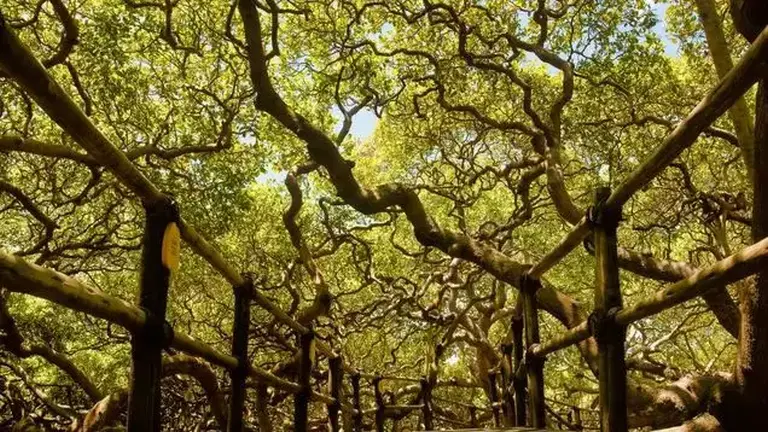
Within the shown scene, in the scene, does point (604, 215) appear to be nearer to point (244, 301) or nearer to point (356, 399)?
point (244, 301)

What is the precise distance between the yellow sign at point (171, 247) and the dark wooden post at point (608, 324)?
57.5 inches

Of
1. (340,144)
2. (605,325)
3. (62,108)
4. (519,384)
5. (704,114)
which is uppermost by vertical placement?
(340,144)

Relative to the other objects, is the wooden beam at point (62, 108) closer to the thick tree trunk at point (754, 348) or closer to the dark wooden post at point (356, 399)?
the thick tree trunk at point (754, 348)

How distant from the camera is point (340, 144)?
27.2 feet

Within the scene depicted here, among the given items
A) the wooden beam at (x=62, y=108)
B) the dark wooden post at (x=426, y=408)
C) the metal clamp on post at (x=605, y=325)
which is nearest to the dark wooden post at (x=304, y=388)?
the wooden beam at (x=62, y=108)

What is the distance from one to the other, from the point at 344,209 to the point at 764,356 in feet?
25.4

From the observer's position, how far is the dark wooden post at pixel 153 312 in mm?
1799

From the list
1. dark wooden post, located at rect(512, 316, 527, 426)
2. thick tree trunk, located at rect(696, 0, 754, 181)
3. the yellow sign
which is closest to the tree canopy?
thick tree trunk, located at rect(696, 0, 754, 181)

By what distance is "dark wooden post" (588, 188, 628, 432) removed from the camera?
224cm

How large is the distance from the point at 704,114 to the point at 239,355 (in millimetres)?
2127

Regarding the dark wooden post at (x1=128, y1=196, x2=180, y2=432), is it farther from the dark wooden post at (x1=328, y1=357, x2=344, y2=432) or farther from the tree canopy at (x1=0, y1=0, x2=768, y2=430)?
the dark wooden post at (x1=328, y1=357, x2=344, y2=432)

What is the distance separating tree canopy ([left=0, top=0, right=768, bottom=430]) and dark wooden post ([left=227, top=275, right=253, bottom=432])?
196cm

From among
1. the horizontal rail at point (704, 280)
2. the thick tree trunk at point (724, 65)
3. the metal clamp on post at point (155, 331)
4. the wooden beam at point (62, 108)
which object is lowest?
the metal clamp on post at point (155, 331)

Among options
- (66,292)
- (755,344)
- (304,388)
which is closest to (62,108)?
(66,292)
